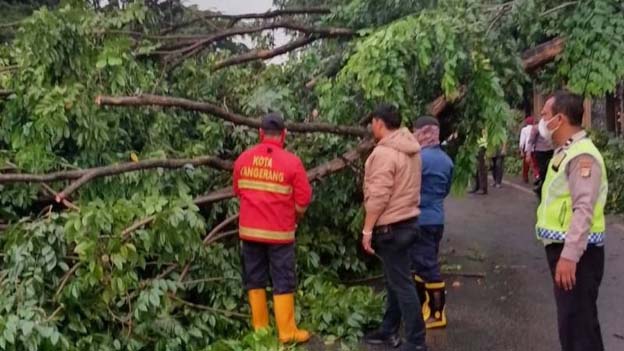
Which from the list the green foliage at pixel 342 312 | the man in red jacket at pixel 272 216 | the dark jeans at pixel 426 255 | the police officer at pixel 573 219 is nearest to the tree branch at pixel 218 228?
the man in red jacket at pixel 272 216

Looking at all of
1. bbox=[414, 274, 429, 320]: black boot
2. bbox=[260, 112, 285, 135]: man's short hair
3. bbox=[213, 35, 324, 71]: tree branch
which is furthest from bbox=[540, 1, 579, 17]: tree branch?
bbox=[260, 112, 285, 135]: man's short hair

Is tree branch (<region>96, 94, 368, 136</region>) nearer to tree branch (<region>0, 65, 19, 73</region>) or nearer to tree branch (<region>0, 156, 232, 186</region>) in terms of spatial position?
tree branch (<region>0, 156, 232, 186</region>)

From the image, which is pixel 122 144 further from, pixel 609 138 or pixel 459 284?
pixel 609 138

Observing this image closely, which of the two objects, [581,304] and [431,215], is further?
[431,215]

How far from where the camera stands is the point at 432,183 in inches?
259

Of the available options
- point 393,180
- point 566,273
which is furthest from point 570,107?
point 393,180

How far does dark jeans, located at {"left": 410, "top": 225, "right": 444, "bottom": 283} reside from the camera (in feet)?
21.6

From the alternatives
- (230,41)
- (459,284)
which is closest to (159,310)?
(459,284)

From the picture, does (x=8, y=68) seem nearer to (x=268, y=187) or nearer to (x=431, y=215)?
(x=268, y=187)

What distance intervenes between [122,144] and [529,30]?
3907 millimetres

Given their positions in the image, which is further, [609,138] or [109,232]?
[609,138]

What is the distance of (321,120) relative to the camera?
7875 millimetres

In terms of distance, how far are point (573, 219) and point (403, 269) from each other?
1.64m

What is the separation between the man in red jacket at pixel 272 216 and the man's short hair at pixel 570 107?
2073 millimetres
